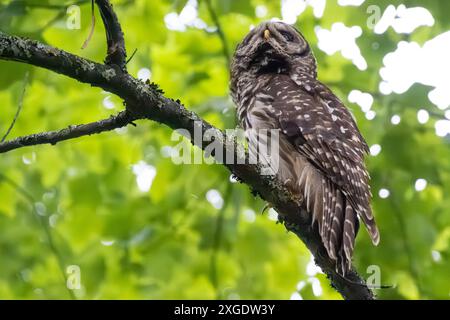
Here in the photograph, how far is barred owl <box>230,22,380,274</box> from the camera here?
11.2 feet

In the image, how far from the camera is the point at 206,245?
5.87 meters

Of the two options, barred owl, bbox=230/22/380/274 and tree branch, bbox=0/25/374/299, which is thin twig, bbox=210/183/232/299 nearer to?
barred owl, bbox=230/22/380/274

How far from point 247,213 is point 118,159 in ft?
4.55

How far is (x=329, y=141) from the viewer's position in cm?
378

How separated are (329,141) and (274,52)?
105cm

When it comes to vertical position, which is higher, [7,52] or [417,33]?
[417,33]

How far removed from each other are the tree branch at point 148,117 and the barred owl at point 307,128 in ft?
0.39

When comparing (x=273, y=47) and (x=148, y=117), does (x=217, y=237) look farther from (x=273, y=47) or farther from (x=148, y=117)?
(x=148, y=117)

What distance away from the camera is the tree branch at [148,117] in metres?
2.48

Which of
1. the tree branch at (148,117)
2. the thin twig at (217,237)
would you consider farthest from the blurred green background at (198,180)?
the tree branch at (148,117)

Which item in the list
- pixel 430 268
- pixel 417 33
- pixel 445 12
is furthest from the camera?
pixel 430 268

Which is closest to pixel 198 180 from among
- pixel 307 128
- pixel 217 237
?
pixel 217 237
